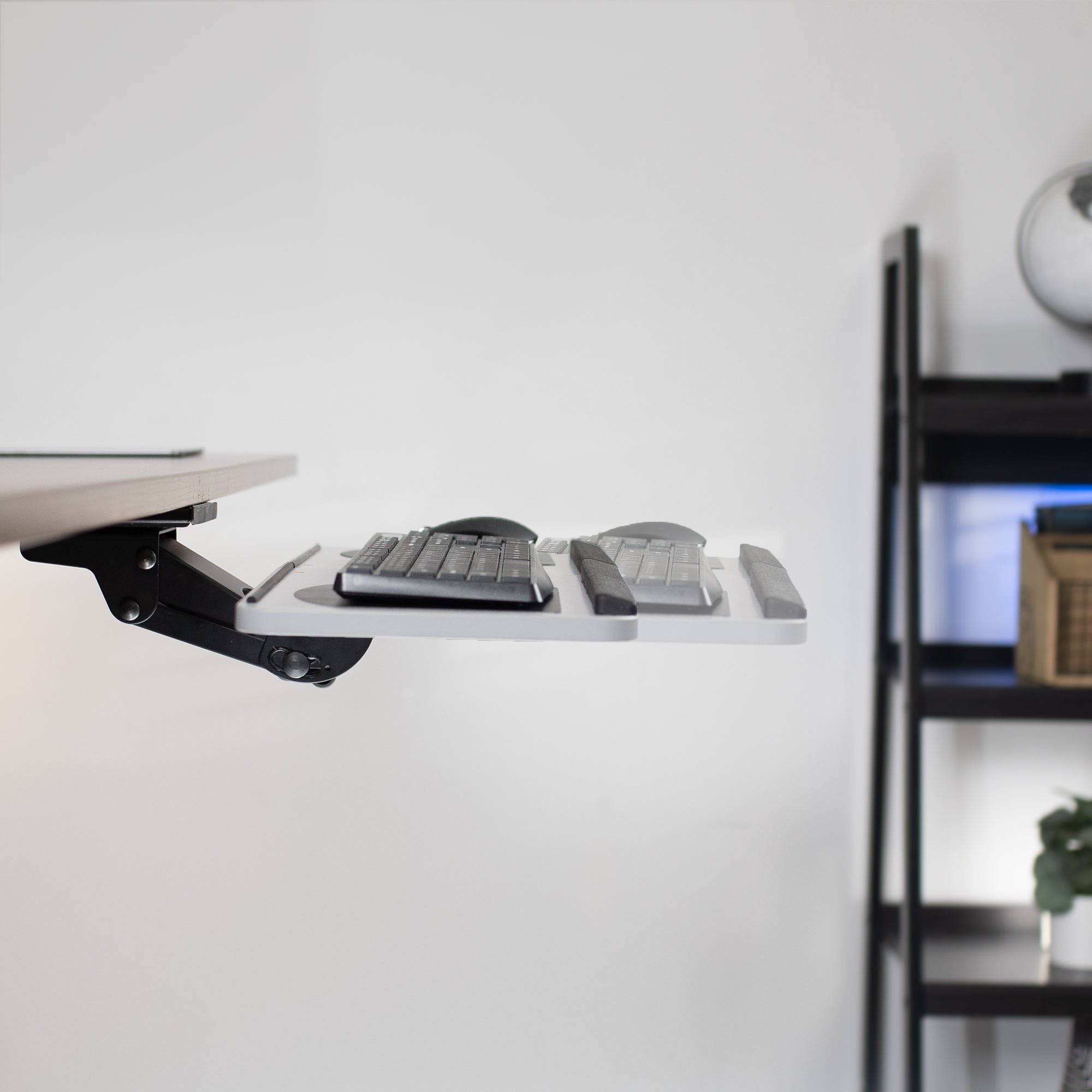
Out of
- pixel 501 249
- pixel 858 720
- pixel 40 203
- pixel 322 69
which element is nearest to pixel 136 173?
pixel 40 203

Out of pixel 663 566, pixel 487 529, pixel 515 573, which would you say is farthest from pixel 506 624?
pixel 487 529

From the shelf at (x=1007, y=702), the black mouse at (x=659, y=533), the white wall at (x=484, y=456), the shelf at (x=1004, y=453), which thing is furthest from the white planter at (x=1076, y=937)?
the black mouse at (x=659, y=533)

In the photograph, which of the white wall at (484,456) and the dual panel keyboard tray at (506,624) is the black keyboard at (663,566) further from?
the white wall at (484,456)

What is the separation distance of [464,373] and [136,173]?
605 millimetres

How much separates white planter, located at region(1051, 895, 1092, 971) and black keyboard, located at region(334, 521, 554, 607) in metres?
1.30

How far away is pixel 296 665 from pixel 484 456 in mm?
894

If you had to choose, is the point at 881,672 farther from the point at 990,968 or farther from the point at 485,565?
the point at 485,565

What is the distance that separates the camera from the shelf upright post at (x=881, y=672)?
1679 millimetres

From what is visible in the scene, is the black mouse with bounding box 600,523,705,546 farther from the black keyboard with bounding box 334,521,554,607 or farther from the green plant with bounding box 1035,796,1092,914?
the green plant with bounding box 1035,796,1092,914

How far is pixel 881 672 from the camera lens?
1.70m

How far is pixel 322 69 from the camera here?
1669 mm

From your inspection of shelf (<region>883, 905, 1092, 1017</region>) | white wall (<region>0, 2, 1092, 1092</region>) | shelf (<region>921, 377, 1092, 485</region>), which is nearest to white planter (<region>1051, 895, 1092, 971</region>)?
shelf (<region>883, 905, 1092, 1017</region>)

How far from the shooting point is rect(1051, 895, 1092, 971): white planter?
1.59m

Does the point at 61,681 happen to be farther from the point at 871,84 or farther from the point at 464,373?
the point at 871,84
